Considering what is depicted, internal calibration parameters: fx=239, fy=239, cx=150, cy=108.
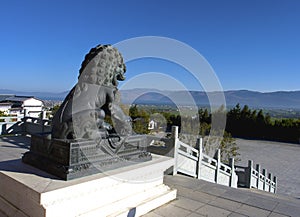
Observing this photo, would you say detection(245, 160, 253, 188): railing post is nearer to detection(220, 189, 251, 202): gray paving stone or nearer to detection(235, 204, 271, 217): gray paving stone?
detection(220, 189, 251, 202): gray paving stone

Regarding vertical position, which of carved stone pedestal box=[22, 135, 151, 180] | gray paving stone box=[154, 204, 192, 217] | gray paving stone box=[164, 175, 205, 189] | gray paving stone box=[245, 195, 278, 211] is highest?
carved stone pedestal box=[22, 135, 151, 180]

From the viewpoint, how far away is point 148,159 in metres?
3.67

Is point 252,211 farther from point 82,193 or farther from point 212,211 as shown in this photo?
point 82,193

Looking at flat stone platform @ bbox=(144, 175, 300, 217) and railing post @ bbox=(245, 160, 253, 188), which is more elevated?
flat stone platform @ bbox=(144, 175, 300, 217)

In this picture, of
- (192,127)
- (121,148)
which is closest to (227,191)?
(121,148)

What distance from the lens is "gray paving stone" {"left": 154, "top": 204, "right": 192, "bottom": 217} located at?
10.7 feet

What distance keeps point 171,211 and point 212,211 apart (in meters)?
0.60

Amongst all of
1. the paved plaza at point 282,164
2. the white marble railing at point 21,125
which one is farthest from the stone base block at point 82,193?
the paved plaza at point 282,164

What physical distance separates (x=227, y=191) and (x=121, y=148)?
2.45 metres

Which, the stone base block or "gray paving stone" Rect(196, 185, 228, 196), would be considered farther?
"gray paving stone" Rect(196, 185, 228, 196)

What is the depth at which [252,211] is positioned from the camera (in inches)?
140

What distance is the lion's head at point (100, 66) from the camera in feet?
10.9

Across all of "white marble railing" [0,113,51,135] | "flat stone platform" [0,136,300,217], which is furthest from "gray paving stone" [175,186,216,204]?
"white marble railing" [0,113,51,135]

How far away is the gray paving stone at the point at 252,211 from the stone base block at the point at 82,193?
1.16m
